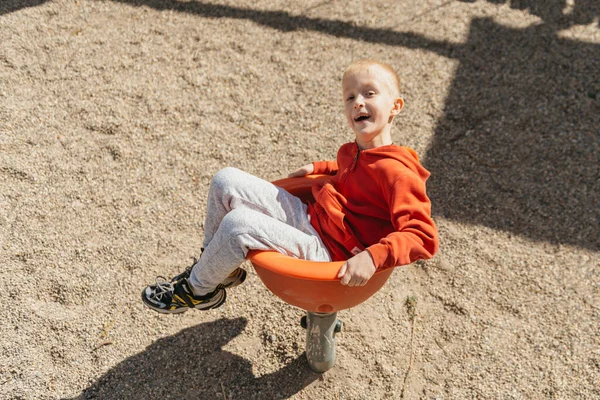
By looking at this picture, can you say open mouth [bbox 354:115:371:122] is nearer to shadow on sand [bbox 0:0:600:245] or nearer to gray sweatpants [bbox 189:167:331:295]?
gray sweatpants [bbox 189:167:331:295]

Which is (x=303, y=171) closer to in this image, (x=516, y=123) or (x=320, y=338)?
(x=320, y=338)

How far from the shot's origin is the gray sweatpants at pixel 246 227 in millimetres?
2045

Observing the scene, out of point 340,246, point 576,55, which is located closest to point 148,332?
point 340,246

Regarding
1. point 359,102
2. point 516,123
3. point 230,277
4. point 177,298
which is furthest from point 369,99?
point 516,123

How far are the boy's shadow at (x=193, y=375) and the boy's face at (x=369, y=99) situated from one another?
3.62 ft

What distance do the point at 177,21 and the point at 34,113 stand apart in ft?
4.31

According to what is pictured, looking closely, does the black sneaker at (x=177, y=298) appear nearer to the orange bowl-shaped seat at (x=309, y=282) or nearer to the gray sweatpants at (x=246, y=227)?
the gray sweatpants at (x=246, y=227)

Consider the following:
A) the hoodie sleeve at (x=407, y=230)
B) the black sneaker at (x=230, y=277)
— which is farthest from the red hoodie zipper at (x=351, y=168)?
the black sneaker at (x=230, y=277)

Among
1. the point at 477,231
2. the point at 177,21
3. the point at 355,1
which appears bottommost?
the point at 477,231

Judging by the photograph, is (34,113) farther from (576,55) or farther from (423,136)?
(576,55)

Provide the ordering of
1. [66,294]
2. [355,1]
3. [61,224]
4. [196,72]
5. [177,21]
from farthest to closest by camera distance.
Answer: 1. [355,1]
2. [177,21]
3. [196,72]
4. [61,224]
5. [66,294]

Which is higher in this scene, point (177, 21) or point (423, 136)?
point (177, 21)

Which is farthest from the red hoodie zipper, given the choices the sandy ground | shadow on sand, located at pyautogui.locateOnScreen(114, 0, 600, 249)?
shadow on sand, located at pyautogui.locateOnScreen(114, 0, 600, 249)

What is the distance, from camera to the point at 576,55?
4.16 meters
